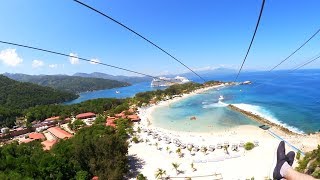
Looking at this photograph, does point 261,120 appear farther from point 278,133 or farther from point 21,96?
point 21,96

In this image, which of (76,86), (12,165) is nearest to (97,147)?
(12,165)

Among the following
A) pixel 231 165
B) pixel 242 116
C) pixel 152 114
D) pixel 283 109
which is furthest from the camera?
pixel 152 114

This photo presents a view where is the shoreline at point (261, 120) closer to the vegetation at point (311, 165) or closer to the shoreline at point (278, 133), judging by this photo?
the shoreline at point (278, 133)

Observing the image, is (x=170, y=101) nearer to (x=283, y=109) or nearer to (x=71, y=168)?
(x=283, y=109)

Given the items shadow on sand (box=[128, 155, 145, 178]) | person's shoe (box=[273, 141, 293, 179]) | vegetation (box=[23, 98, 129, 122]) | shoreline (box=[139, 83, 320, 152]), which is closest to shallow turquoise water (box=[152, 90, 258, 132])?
shoreline (box=[139, 83, 320, 152])

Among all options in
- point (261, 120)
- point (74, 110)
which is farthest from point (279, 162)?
point (74, 110)

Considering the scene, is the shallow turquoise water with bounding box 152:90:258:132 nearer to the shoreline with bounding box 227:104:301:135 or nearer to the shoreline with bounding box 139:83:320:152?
the shoreline with bounding box 227:104:301:135
